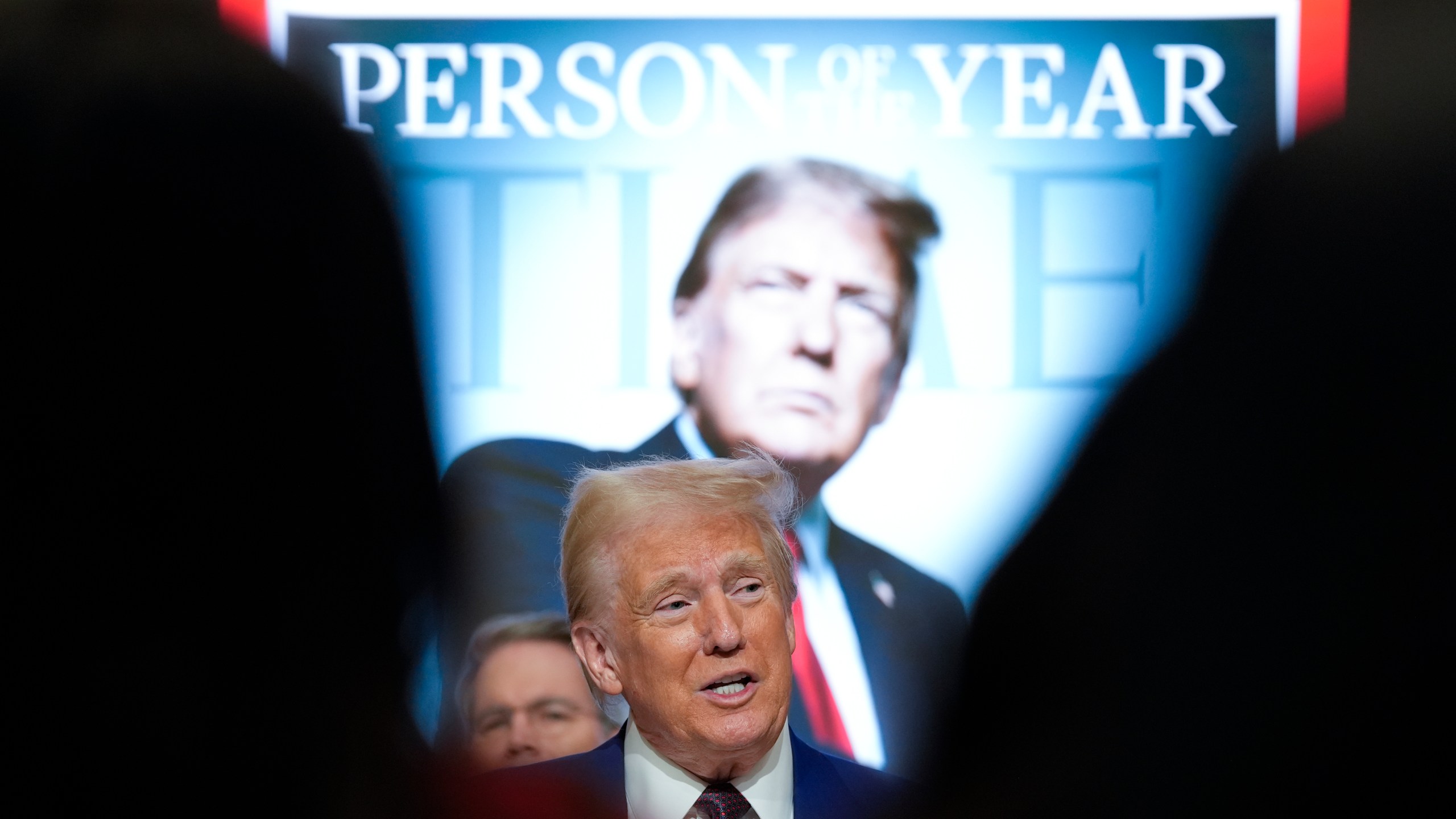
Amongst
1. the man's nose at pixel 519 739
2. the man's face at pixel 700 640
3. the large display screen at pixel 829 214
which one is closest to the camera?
the man's face at pixel 700 640

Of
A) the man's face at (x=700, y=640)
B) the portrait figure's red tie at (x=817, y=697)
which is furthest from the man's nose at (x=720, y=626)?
the portrait figure's red tie at (x=817, y=697)

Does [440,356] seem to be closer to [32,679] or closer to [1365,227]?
[32,679]

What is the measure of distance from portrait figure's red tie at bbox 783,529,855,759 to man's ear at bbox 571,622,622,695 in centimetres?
89

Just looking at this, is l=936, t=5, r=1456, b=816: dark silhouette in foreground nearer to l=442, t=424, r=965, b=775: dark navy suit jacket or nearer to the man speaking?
l=442, t=424, r=965, b=775: dark navy suit jacket

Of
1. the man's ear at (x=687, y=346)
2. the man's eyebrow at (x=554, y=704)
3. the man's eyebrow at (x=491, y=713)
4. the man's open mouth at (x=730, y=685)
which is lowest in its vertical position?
the man's eyebrow at (x=491, y=713)

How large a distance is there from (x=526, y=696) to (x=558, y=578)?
0.77 ft

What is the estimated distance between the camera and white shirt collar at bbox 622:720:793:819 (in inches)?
59.1

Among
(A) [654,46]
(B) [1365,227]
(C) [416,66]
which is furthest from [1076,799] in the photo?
(C) [416,66]

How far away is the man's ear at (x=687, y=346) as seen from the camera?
8.18 ft

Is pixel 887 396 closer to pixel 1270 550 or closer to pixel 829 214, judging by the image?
pixel 829 214

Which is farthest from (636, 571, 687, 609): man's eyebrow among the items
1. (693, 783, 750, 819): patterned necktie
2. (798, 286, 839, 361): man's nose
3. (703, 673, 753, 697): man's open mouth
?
(798, 286, 839, 361): man's nose

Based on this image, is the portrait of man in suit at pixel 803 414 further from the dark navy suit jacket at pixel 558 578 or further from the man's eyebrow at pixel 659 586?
the man's eyebrow at pixel 659 586

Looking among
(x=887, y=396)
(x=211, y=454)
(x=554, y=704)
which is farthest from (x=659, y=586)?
(x=211, y=454)

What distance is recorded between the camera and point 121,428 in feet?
8.23
